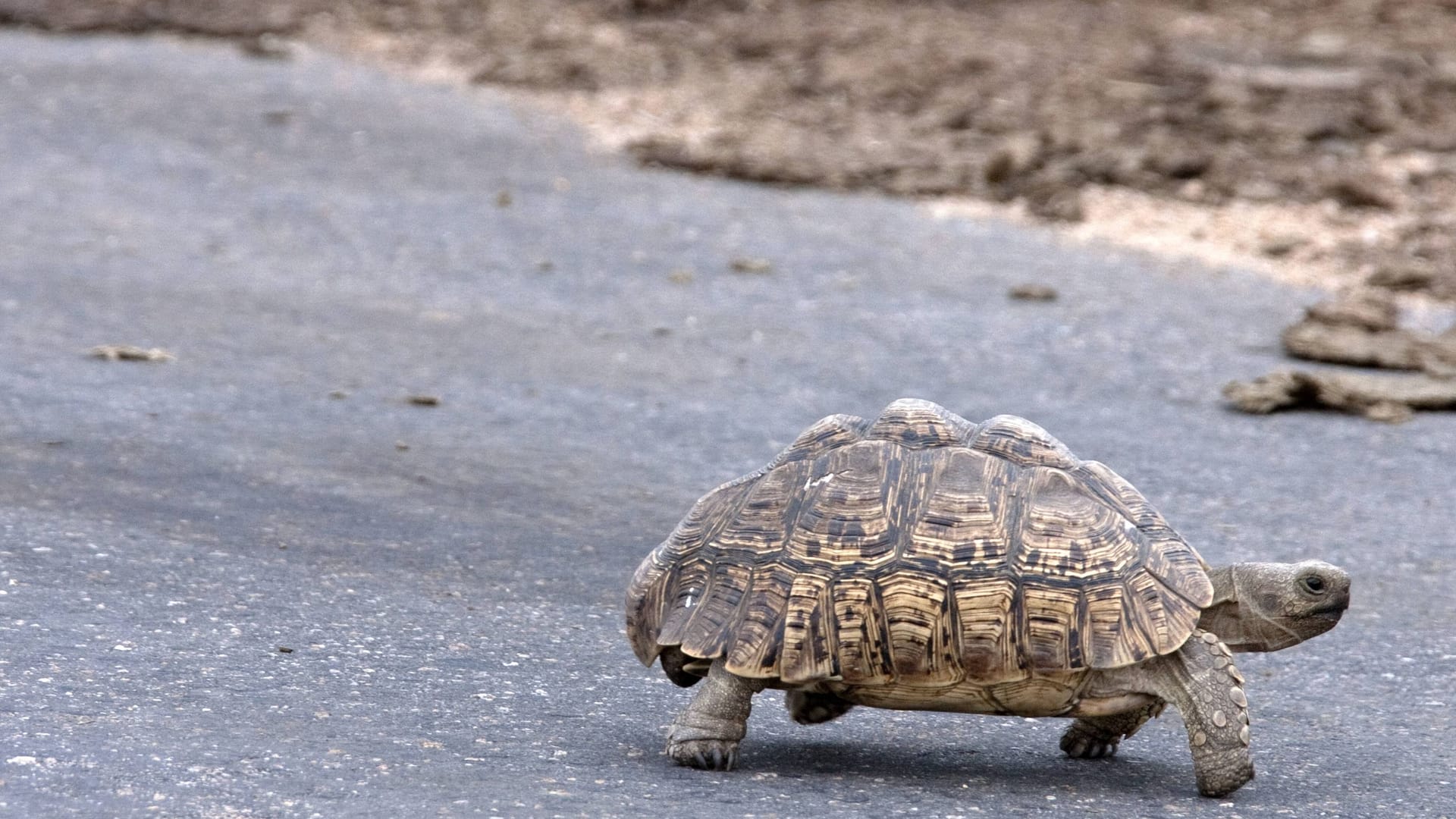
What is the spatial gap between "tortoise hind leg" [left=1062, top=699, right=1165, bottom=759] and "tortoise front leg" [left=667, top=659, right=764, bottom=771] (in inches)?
37.0

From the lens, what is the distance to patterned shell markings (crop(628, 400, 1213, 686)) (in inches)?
172

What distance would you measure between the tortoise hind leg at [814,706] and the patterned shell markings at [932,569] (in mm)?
243

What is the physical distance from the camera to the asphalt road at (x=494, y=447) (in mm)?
4512

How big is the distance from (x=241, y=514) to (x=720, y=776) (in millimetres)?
3002

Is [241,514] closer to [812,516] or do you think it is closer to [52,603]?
[52,603]

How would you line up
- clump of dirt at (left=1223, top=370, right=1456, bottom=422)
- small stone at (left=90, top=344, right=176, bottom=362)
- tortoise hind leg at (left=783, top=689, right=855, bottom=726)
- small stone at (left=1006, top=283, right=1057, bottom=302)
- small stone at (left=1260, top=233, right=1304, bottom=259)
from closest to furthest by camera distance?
tortoise hind leg at (left=783, top=689, right=855, bottom=726) → small stone at (left=90, top=344, right=176, bottom=362) → clump of dirt at (left=1223, top=370, right=1456, bottom=422) → small stone at (left=1006, top=283, right=1057, bottom=302) → small stone at (left=1260, top=233, right=1304, bottom=259)

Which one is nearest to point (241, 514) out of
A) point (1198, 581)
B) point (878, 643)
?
point (878, 643)

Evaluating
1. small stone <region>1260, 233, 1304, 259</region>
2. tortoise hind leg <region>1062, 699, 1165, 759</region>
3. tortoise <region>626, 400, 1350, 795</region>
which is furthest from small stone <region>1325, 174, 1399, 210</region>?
tortoise <region>626, 400, 1350, 795</region>

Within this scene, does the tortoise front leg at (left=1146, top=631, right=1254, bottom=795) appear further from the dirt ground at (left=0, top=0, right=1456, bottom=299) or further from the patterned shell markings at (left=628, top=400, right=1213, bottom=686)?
the dirt ground at (left=0, top=0, right=1456, bottom=299)

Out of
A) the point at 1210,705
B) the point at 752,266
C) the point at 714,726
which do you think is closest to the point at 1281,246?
the point at 752,266

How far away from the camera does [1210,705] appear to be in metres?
4.39

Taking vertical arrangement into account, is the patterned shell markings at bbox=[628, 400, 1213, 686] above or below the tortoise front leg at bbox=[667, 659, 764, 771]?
above

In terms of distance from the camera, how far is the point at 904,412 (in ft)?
15.4

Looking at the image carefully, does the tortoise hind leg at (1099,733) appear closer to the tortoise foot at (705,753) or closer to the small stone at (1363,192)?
the tortoise foot at (705,753)
